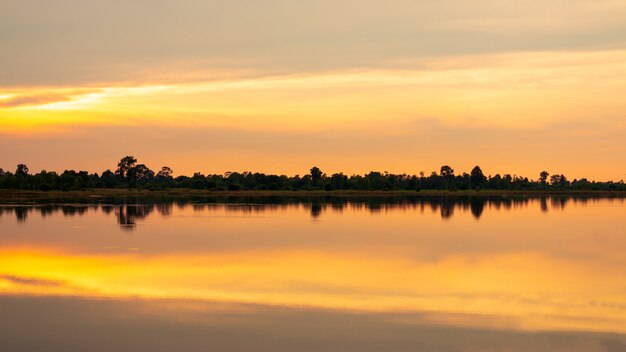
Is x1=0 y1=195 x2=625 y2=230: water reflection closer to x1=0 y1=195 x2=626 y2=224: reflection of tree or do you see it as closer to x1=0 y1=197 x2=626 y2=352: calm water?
x1=0 y1=195 x2=626 y2=224: reflection of tree

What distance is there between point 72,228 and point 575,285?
120 ft

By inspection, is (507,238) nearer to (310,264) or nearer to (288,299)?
(310,264)

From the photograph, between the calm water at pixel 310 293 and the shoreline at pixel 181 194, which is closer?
the calm water at pixel 310 293

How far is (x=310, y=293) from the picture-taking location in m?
21.4

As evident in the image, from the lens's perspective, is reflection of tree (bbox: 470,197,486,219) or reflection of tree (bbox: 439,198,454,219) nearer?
reflection of tree (bbox: 439,198,454,219)

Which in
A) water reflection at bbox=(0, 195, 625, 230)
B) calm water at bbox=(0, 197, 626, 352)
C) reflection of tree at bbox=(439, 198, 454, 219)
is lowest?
calm water at bbox=(0, 197, 626, 352)

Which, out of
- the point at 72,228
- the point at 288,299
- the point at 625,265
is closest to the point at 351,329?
the point at 288,299

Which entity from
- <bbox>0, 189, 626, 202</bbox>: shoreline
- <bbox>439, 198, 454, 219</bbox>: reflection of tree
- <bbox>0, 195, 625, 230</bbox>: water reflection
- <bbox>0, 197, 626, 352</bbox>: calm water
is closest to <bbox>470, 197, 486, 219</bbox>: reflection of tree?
<bbox>0, 195, 625, 230</bbox>: water reflection

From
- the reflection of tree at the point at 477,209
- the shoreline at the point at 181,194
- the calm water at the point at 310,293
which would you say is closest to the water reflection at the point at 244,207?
the reflection of tree at the point at 477,209

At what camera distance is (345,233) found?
45.1 meters

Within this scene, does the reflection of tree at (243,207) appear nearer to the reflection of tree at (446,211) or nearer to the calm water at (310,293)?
the reflection of tree at (446,211)

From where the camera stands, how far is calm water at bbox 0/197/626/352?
15789 millimetres

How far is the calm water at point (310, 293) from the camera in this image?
15.8 metres

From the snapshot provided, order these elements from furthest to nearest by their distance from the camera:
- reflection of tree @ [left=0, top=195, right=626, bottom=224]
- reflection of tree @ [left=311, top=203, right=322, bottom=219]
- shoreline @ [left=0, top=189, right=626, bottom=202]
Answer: shoreline @ [left=0, top=189, right=626, bottom=202], reflection of tree @ [left=0, top=195, right=626, bottom=224], reflection of tree @ [left=311, top=203, right=322, bottom=219]
